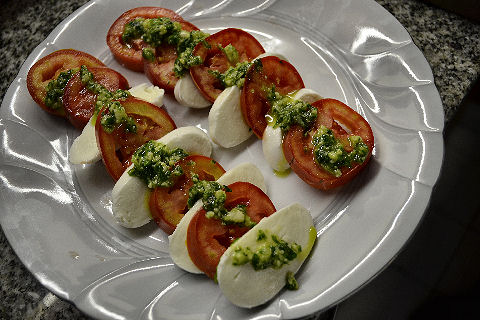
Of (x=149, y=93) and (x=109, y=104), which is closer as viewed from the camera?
(x=109, y=104)

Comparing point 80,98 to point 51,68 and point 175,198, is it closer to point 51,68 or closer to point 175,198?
point 51,68

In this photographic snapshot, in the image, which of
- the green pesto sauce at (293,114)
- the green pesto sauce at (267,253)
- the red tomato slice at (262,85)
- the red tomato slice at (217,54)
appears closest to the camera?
the green pesto sauce at (267,253)

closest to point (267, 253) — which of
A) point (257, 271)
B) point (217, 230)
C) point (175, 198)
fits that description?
point (257, 271)

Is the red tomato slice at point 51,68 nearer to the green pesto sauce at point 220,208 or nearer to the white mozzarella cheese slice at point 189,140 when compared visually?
the white mozzarella cheese slice at point 189,140

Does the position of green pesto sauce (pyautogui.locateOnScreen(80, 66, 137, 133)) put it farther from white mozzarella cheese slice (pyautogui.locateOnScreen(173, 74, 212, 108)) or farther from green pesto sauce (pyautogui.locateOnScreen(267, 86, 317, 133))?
green pesto sauce (pyautogui.locateOnScreen(267, 86, 317, 133))

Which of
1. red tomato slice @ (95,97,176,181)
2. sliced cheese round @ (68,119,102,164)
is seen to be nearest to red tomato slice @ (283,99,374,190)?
red tomato slice @ (95,97,176,181)

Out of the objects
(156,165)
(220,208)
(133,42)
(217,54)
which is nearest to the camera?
(220,208)

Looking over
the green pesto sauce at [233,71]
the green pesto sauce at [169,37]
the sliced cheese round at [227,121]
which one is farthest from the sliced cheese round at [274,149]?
the green pesto sauce at [169,37]
